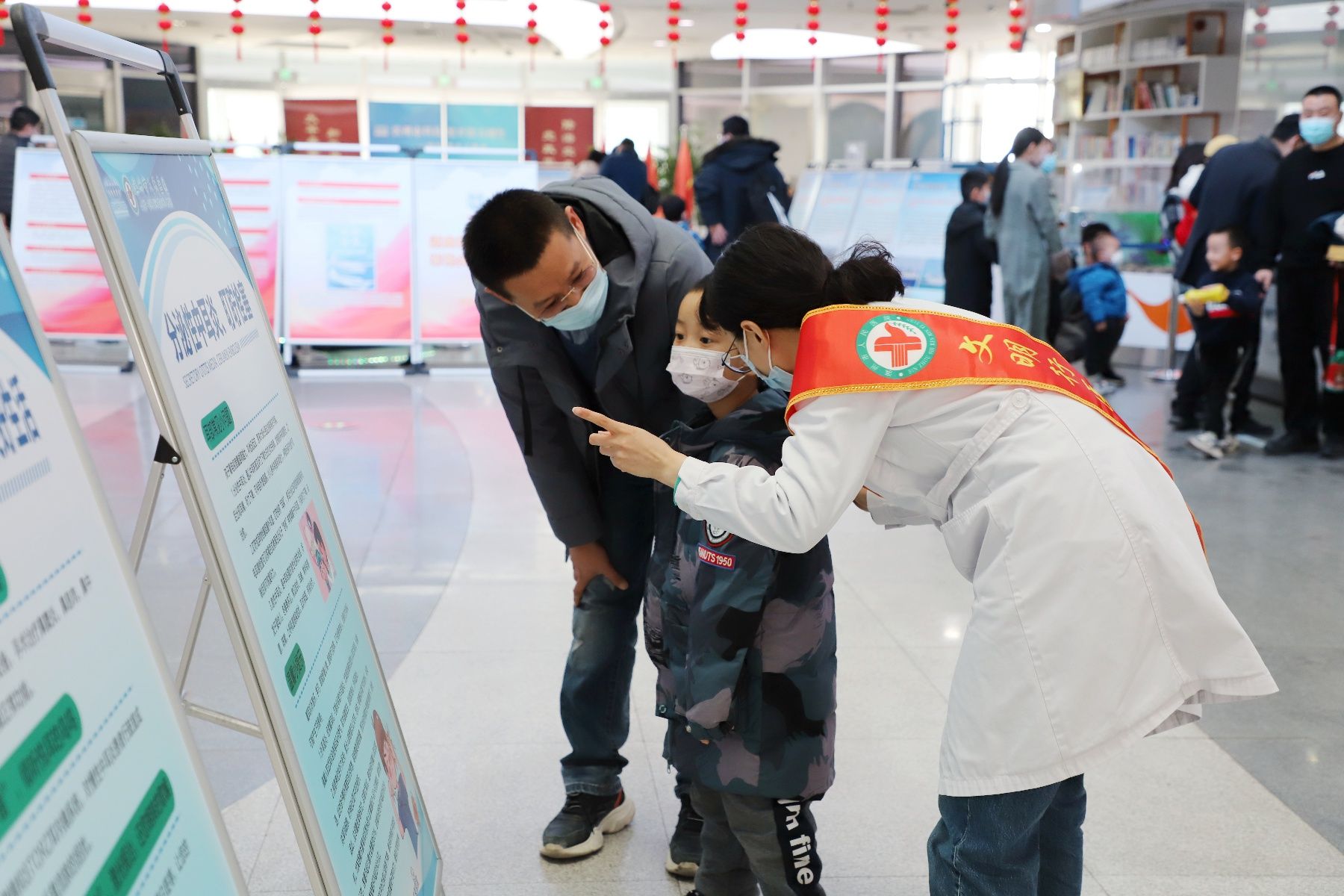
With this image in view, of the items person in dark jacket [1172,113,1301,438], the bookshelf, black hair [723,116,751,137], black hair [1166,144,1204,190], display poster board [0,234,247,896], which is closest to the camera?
display poster board [0,234,247,896]

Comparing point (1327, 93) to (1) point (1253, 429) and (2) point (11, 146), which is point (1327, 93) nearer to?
(1) point (1253, 429)

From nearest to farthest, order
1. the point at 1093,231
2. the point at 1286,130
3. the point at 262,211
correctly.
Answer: the point at 1286,130
the point at 1093,231
the point at 262,211

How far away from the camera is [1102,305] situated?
274 inches

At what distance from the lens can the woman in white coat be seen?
130cm

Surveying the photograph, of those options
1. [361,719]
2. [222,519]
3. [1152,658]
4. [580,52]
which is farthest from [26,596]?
[580,52]

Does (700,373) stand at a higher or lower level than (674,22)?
lower

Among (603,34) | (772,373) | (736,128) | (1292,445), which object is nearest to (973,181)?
(736,128)

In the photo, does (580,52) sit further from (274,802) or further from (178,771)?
(178,771)

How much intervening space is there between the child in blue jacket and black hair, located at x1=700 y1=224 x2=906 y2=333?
19.4 ft

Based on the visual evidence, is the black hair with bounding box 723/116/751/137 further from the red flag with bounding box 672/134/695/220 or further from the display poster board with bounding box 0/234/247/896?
the display poster board with bounding box 0/234/247/896

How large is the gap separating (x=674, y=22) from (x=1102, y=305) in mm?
4433

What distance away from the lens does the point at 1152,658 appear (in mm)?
1335

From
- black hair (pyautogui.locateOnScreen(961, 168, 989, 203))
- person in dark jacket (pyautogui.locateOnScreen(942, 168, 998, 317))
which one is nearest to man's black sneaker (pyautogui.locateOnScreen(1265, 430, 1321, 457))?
person in dark jacket (pyautogui.locateOnScreen(942, 168, 998, 317))

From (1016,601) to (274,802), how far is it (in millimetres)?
1592
